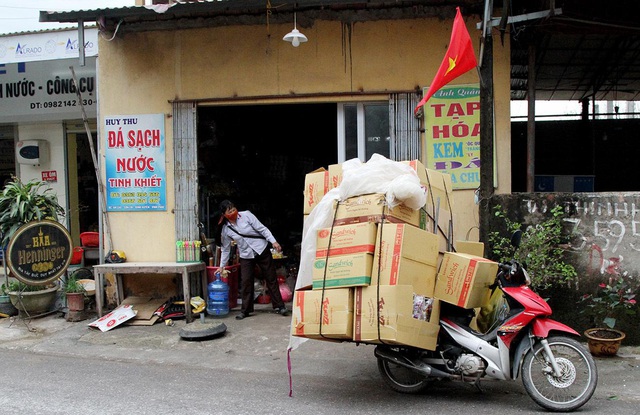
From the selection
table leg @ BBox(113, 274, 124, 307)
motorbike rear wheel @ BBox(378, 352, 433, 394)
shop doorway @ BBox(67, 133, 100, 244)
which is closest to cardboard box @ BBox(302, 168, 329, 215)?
motorbike rear wheel @ BBox(378, 352, 433, 394)

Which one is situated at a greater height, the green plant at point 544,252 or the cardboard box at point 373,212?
the cardboard box at point 373,212

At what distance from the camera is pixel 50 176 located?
437 inches

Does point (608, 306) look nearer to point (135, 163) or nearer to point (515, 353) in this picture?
point (515, 353)

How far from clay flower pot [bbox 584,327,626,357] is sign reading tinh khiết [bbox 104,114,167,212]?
580 cm

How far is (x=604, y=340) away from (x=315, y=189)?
11.3ft

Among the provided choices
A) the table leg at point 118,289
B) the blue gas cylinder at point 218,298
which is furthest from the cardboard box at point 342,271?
the table leg at point 118,289

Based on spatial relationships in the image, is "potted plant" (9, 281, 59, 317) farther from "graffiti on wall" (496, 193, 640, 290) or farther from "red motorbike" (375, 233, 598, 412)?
"graffiti on wall" (496, 193, 640, 290)

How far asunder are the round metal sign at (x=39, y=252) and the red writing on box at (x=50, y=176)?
3.24 m

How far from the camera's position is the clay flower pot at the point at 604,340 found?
19.4 feet

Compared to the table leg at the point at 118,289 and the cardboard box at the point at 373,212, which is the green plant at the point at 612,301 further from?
the table leg at the point at 118,289

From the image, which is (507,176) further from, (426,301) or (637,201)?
(426,301)

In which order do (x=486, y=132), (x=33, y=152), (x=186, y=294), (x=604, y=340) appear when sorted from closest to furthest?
1. (x=604, y=340)
2. (x=486, y=132)
3. (x=186, y=294)
4. (x=33, y=152)

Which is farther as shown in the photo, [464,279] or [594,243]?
[594,243]

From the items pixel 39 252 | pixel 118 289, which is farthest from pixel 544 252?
pixel 39 252
